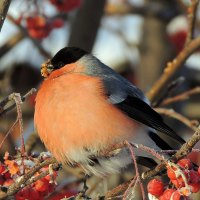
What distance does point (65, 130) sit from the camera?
2238 mm

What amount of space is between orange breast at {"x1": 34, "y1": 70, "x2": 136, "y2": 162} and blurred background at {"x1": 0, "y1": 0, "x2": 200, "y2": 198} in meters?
0.86

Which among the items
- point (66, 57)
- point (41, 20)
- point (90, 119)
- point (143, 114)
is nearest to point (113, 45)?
point (41, 20)

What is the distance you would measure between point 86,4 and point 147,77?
75 cm

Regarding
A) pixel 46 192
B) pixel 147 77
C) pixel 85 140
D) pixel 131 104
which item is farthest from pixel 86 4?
pixel 46 192

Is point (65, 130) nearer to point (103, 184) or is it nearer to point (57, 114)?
point (57, 114)

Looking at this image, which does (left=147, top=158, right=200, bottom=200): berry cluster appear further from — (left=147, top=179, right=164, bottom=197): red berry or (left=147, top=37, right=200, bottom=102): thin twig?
(left=147, top=37, right=200, bottom=102): thin twig

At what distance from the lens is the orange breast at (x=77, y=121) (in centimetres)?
224

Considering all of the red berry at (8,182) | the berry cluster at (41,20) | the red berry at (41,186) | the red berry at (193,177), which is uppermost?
the berry cluster at (41,20)

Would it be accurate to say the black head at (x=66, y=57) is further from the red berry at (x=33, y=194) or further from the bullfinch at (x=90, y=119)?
the red berry at (x=33, y=194)

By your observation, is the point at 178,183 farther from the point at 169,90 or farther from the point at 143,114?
the point at 169,90

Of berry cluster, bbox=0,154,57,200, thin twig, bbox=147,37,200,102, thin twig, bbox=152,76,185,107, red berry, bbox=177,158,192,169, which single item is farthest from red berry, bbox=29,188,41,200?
thin twig, bbox=147,37,200,102


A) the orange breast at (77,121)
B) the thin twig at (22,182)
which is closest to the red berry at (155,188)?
the thin twig at (22,182)

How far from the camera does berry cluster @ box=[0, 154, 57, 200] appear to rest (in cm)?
201

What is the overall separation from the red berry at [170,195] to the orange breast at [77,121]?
19.7 inches
